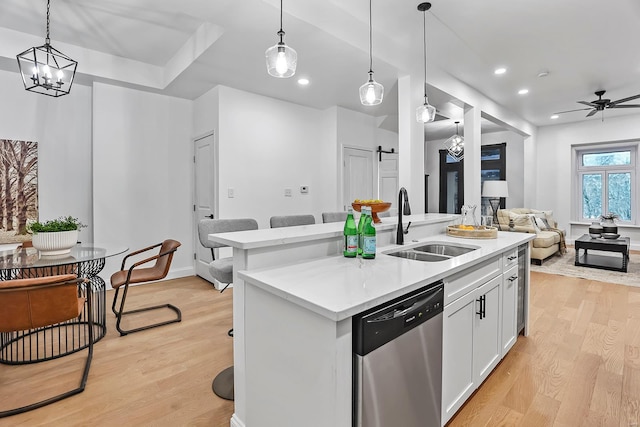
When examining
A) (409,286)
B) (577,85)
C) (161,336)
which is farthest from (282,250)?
(577,85)

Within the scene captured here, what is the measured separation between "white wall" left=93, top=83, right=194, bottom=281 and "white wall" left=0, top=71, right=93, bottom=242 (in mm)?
213

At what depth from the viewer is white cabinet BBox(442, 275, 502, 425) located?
161cm

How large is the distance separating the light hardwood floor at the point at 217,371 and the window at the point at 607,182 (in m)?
5.22

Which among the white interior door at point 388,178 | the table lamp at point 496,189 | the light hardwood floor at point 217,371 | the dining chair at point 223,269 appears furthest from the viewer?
the table lamp at point 496,189

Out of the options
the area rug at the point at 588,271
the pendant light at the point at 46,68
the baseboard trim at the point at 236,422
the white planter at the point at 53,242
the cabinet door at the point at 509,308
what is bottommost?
the baseboard trim at the point at 236,422

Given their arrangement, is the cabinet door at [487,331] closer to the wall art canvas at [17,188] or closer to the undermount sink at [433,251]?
the undermount sink at [433,251]

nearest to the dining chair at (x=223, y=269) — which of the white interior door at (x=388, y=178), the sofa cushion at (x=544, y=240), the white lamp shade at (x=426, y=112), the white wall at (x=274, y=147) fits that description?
the white wall at (x=274, y=147)

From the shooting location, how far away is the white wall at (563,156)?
696cm

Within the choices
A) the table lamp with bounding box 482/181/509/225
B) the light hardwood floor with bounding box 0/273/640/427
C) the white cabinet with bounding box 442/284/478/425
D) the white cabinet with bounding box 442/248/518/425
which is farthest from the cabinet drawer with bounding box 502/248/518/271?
the table lamp with bounding box 482/181/509/225

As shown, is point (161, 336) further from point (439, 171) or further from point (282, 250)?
point (439, 171)

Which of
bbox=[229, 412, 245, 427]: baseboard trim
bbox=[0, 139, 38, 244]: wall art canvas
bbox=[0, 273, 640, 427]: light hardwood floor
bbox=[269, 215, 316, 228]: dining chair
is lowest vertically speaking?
bbox=[0, 273, 640, 427]: light hardwood floor

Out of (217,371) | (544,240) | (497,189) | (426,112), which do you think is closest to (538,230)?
(544,240)

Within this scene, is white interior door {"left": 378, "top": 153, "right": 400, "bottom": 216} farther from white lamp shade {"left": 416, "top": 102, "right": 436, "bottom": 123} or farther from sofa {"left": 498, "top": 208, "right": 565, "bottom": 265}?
white lamp shade {"left": 416, "top": 102, "right": 436, "bottom": 123}

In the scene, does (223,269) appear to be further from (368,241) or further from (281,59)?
(281,59)
